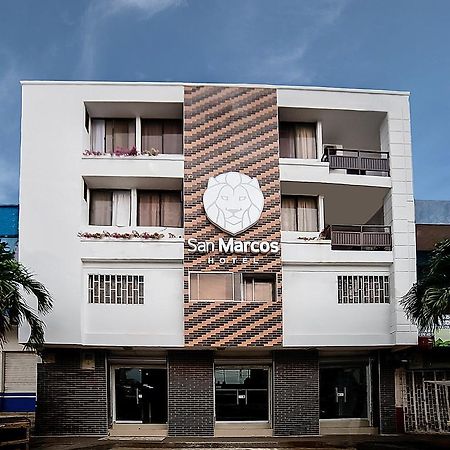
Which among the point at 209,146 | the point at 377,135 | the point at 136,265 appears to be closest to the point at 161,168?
the point at 209,146

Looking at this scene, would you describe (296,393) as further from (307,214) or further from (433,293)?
(433,293)

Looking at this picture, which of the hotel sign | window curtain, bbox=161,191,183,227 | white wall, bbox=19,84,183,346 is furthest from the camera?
window curtain, bbox=161,191,183,227

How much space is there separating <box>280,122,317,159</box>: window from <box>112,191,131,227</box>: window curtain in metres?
5.52

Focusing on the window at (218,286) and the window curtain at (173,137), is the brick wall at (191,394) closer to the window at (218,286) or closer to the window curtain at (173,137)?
the window at (218,286)

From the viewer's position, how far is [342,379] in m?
25.6

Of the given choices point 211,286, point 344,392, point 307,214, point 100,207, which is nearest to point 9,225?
point 100,207

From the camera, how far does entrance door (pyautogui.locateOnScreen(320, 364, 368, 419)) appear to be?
82.8 ft

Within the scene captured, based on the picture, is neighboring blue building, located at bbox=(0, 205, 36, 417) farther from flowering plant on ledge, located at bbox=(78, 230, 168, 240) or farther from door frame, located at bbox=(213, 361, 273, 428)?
door frame, located at bbox=(213, 361, 273, 428)

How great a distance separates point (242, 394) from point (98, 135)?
33.0 feet

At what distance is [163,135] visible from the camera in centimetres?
2541

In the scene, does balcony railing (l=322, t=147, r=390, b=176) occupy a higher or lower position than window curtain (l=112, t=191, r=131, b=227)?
higher

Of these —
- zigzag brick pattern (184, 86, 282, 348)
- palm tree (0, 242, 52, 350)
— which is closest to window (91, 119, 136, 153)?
zigzag brick pattern (184, 86, 282, 348)

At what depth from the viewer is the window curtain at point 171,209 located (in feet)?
81.6

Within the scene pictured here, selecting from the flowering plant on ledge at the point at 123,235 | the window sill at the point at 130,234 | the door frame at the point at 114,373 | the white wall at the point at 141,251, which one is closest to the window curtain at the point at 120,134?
the white wall at the point at 141,251
